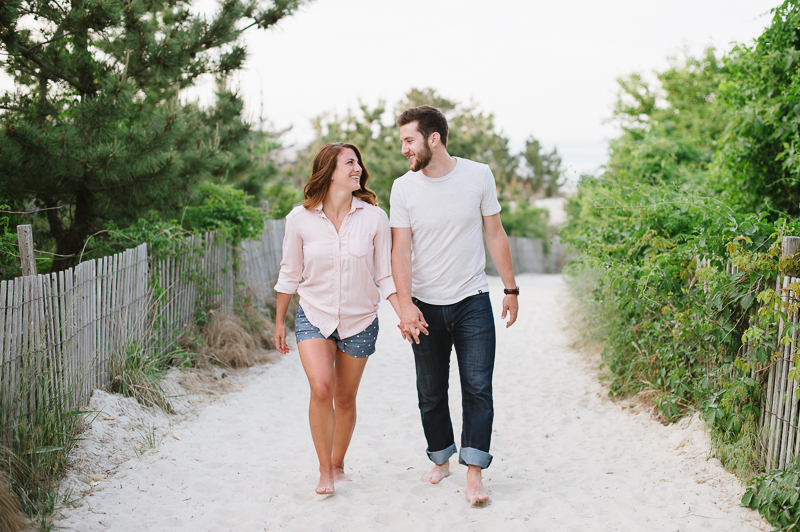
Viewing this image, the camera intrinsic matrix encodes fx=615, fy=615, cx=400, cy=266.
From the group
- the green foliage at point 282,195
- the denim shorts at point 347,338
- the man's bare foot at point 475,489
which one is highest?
the green foliage at point 282,195

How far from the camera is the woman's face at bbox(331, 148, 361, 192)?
3.19 m

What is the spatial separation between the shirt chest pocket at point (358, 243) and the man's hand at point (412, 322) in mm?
352

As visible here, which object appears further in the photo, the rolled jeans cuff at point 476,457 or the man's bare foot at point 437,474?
the man's bare foot at point 437,474

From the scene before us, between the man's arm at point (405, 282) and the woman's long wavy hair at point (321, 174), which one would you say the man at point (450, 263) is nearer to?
the man's arm at point (405, 282)

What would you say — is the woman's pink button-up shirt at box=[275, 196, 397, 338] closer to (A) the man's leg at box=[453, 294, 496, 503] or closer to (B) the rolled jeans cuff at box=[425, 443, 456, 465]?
(A) the man's leg at box=[453, 294, 496, 503]

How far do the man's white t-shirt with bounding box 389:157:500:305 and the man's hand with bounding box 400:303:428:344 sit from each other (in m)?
0.13

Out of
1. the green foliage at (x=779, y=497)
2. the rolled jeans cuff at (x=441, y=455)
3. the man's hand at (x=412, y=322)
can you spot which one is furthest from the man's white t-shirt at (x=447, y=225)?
the green foliage at (x=779, y=497)

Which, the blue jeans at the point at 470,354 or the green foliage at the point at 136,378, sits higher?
the blue jeans at the point at 470,354

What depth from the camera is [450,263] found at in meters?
3.10

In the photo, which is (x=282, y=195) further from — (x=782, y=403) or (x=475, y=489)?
(x=782, y=403)

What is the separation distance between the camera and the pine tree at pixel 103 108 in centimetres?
518

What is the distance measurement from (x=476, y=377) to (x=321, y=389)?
77cm

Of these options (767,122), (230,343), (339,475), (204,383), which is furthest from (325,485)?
(767,122)

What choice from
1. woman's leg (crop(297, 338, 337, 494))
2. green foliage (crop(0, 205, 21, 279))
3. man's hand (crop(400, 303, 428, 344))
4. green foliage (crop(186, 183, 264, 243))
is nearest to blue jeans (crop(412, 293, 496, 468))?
man's hand (crop(400, 303, 428, 344))
